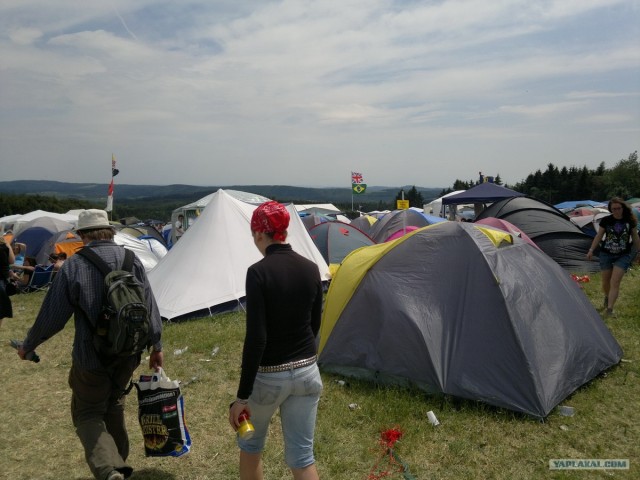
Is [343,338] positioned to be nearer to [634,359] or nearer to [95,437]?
[95,437]

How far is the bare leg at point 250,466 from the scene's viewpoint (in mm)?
2553

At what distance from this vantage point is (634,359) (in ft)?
17.4

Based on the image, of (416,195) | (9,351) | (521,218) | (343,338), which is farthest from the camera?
(416,195)

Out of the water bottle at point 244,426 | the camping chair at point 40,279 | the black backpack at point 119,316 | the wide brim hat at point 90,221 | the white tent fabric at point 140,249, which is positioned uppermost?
the wide brim hat at point 90,221

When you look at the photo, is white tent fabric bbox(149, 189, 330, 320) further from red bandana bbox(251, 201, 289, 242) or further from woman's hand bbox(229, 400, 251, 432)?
red bandana bbox(251, 201, 289, 242)

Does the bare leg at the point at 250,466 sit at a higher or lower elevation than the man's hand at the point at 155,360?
lower

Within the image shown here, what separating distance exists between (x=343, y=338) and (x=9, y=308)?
4374 mm

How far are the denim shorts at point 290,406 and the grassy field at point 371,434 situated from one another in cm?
109

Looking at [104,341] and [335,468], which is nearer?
[104,341]

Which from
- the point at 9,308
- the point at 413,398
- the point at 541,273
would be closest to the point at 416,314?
the point at 413,398

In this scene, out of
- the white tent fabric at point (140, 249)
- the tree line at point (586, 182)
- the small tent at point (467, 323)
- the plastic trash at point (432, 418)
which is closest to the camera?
the plastic trash at point (432, 418)

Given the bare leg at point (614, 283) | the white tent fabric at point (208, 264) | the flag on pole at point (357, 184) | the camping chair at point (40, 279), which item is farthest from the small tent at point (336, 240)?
the flag on pole at point (357, 184)

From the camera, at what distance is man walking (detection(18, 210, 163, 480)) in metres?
2.79

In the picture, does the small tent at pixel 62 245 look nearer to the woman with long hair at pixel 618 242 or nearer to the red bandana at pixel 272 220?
the red bandana at pixel 272 220
